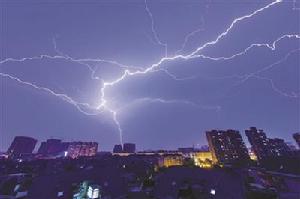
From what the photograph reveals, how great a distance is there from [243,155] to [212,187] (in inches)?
2762

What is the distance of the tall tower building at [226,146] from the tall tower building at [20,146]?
83021mm

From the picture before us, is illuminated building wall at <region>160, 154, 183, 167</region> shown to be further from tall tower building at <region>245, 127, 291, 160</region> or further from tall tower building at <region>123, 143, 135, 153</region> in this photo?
tall tower building at <region>123, 143, 135, 153</region>

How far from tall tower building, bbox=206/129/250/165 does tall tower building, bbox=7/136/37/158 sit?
83.0m

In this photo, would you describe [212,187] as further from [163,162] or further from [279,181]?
[163,162]

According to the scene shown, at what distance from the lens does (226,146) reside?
3135 inches

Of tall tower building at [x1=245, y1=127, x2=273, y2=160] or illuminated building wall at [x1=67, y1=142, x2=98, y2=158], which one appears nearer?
tall tower building at [x1=245, y1=127, x2=273, y2=160]

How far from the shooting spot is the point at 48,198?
15773 millimetres

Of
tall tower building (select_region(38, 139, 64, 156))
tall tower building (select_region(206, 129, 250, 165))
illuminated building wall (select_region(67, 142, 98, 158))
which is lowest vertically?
tall tower building (select_region(206, 129, 250, 165))

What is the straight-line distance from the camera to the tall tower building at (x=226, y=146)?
76625mm

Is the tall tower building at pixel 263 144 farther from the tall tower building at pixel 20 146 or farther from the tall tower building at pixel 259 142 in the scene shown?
the tall tower building at pixel 20 146

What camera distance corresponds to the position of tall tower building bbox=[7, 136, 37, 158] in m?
96.4

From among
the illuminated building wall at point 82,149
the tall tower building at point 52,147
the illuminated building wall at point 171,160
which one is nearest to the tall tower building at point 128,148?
the illuminated building wall at point 82,149

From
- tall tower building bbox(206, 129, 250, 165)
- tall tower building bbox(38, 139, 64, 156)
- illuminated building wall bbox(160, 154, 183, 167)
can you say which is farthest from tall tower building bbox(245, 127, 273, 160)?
tall tower building bbox(38, 139, 64, 156)

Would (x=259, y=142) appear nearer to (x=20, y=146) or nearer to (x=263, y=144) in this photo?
(x=263, y=144)
